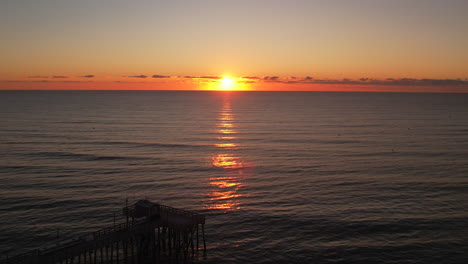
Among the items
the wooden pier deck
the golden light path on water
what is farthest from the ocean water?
the wooden pier deck

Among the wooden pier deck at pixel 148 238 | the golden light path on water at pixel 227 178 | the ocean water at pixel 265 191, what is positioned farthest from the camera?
the golden light path on water at pixel 227 178

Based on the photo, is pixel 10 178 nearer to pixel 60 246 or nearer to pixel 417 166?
pixel 60 246

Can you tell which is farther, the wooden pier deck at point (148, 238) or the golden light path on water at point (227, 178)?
the golden light path on water at point (227, 178)

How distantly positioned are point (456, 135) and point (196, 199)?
88.3 metres

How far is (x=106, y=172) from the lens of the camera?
64.2 m

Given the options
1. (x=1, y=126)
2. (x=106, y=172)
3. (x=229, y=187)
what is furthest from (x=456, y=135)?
(x=1, y=126)

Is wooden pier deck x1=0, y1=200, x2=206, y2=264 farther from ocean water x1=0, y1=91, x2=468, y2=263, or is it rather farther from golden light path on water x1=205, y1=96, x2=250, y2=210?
golden light path on water x1=205, y1=96, x2=250, y2=210

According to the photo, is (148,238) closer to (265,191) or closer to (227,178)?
(265,191)

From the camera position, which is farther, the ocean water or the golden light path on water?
the golden light path on water

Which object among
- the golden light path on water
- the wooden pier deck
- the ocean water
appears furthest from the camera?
the golden light path on water

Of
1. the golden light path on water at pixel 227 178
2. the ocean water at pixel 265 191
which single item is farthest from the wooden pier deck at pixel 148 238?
the golden light path on water at pixel 227 178

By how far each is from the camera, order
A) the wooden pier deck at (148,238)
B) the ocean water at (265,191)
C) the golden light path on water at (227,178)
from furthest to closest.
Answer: the golden light path on water at (227,178), the ocean water at (265,191), the wooden pier deck at (148,238)

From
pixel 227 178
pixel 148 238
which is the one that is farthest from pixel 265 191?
pixel 148 238

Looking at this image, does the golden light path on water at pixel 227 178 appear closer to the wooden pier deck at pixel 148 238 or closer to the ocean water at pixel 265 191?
the ocean water at pixel 265 191
